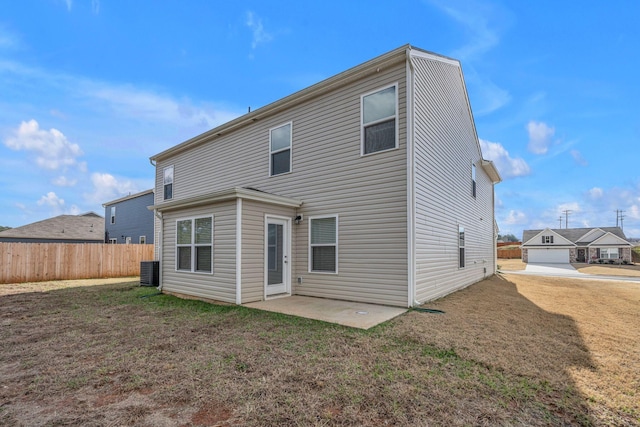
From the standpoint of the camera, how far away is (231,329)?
16.0ft

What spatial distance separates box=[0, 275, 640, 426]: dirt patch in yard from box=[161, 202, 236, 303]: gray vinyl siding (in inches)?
46.4

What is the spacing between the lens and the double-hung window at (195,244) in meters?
7.67

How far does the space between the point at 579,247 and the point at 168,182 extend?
44701 millimetres

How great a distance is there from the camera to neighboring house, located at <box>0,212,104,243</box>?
2241 centimetres

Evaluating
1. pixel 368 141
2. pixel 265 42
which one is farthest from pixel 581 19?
pixel 265 42

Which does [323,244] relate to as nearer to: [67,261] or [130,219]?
[67,261]

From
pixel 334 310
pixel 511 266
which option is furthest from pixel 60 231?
pixel 511 266

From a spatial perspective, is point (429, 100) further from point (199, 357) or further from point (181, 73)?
point (181, 73)

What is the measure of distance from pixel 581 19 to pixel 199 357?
1355cm

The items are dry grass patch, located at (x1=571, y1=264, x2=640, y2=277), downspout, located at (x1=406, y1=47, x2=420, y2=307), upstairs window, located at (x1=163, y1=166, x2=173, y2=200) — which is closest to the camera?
downspout, located at (x1=406, y1=47, x2=420, y2=307)

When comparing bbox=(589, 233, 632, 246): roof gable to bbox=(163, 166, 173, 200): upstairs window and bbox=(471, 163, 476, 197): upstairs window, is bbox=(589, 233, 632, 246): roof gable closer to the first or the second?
bbox=(471, 163, 476, 197): upstairs window

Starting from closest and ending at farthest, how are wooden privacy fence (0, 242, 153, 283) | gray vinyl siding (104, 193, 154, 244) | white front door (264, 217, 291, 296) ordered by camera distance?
white front door (264, 217, 291, 296), wooden privacy fence (0, 242, 153, 283), gray vinyl siding (104, 193, 154, 244)

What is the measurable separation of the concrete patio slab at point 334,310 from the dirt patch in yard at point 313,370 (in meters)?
0.38

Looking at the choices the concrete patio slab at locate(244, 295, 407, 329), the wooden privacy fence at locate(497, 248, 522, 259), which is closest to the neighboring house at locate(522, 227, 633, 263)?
the wooden privacy fence at locate(497, 248, 522, 259)
